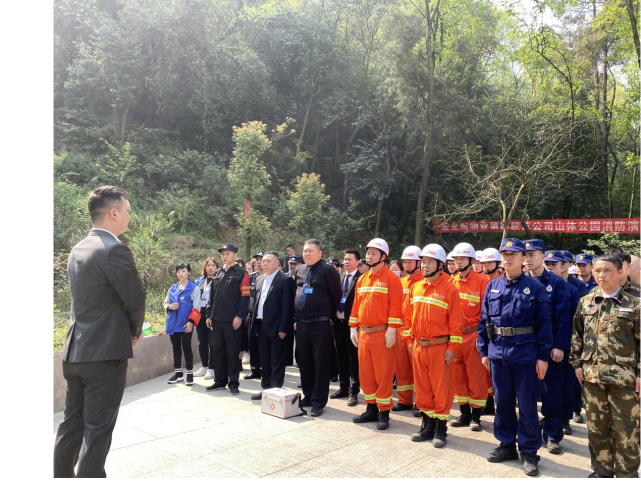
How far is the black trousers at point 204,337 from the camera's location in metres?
7.91

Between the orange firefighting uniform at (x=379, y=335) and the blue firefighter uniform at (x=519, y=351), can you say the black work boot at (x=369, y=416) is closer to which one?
the orange firefighting uniform at (x=379, y=335)

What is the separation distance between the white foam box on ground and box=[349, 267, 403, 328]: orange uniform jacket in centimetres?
127

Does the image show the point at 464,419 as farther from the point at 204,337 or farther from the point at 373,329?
the point at 204,337

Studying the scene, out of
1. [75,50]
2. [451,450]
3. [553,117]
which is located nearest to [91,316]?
[451,450]

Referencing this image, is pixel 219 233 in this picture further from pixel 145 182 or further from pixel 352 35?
pixel 352 35

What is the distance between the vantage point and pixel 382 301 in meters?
5.28

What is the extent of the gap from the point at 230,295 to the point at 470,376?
3.58 meters

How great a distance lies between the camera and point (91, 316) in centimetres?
327

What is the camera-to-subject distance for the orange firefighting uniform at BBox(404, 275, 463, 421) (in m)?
4.69

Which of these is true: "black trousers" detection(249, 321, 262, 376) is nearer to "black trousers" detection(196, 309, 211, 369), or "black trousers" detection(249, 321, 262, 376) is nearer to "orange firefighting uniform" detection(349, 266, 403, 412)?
"black trousers" detection(196, 309, 211, 369)

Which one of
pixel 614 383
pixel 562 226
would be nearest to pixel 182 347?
pixel 614 383

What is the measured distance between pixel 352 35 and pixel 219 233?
55.6ft

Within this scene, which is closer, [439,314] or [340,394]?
[439,314]
